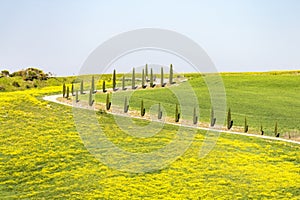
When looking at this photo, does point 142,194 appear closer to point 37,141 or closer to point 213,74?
point 37,141

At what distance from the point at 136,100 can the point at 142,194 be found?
129ft

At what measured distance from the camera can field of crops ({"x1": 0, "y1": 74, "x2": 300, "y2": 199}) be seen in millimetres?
29859

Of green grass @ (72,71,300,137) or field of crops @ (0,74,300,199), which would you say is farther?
green grass @ (72,71,300,137)

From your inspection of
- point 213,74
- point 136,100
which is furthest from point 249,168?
point 213,74

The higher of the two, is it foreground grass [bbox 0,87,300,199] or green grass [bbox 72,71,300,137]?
green grass [bbox 72,71,300,137]

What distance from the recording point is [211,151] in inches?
1590

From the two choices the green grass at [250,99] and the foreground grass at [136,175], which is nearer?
the foreground grass at [136,175]

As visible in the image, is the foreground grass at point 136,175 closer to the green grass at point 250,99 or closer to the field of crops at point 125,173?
the field of crops at point 125,173

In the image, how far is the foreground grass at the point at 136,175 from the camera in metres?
29.8

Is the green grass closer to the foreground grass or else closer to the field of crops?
the field of crops

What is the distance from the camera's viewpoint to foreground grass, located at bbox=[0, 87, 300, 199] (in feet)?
97.7

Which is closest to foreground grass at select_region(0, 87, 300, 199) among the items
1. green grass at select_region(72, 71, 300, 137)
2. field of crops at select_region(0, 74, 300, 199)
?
field of crops at select_region(0, 74, 300, 199)

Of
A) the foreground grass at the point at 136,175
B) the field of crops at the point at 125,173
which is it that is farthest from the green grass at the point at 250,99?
the foreground grass at the point at 136,175

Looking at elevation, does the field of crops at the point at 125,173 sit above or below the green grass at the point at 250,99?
below
